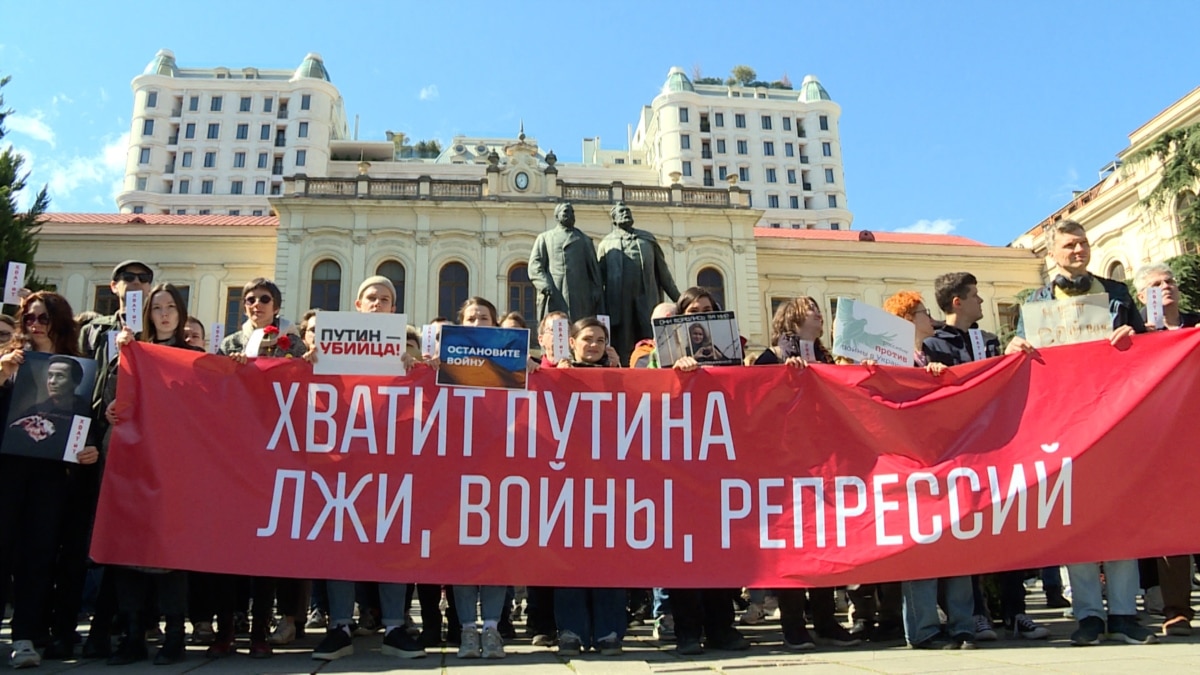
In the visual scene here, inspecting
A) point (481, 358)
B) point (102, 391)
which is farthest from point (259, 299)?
point (481, 358)

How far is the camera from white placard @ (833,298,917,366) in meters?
4.92

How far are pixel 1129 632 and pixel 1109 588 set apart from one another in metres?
0.24

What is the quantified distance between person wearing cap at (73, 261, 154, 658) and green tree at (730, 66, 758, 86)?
84.3 meters

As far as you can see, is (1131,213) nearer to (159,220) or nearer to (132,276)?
(132,276)

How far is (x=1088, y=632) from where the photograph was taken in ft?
14.1

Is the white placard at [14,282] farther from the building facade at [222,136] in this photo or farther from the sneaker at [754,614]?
the building facade at [222,136]

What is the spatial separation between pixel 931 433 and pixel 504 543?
8.25 ft

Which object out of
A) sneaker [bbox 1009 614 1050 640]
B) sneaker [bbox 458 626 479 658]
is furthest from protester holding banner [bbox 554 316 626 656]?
sneaker [bbox 1009 614 1050 640]

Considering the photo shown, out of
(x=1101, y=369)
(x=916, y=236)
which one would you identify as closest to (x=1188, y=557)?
(x=1101, y=369)

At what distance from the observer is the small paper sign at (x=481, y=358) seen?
484 centimetres

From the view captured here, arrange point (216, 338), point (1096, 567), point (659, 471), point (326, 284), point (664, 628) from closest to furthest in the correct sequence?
point (1096, 567), point (659, 471), point (664, 628), point (216, 338), point (326, 284)

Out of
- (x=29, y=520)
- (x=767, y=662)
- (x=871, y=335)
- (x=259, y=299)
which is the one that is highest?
(x=259, y=299)

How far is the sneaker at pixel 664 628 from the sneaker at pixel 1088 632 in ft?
7.17

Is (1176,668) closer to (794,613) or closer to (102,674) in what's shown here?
(794,613)
